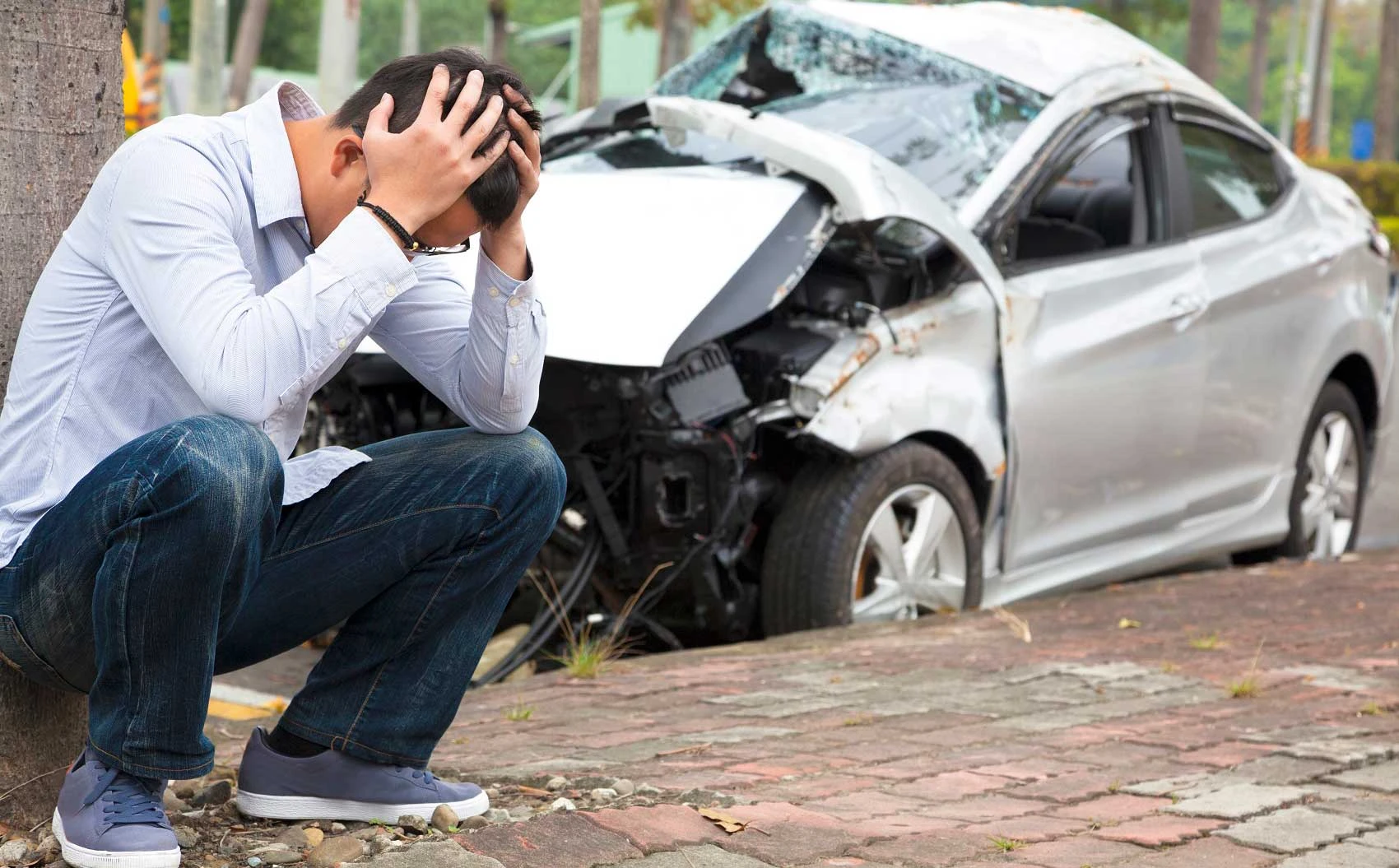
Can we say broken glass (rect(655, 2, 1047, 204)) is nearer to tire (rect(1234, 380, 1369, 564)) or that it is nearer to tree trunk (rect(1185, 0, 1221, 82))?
tire (rect(1234, 380, 1369, 564))

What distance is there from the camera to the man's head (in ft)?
8.14

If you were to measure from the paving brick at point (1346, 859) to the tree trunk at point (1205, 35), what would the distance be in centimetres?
2105

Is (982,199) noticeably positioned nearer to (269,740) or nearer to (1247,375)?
(1247,375)

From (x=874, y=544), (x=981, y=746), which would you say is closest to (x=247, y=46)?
(x=874, y=544)

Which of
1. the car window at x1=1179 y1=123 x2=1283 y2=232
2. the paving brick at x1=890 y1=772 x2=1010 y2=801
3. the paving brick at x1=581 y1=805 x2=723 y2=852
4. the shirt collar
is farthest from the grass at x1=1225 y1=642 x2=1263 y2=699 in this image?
the shirt collar

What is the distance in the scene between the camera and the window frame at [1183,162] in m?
5.75

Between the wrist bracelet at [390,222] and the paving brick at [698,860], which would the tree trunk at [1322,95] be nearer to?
the paving brick at [698,860]

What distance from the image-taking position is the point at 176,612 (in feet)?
7.72

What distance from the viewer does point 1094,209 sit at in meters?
5.67

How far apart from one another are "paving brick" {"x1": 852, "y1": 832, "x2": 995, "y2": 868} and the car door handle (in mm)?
→ 3032

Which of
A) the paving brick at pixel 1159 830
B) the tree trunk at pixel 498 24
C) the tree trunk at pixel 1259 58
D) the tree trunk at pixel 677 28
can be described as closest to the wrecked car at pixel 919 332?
the paving brick at pixel 1159 830

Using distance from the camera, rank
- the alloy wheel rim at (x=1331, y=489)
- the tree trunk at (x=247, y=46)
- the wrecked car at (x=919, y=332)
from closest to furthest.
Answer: the wrecked car at (x=919, y=332), the alloy wheel rim at (x=1331, y=489), the tree trunk at (x=247, y=46)

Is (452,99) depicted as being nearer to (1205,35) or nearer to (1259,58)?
(1205,35)

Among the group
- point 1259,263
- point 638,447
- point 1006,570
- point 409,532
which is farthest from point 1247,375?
Answer: point 409,532
